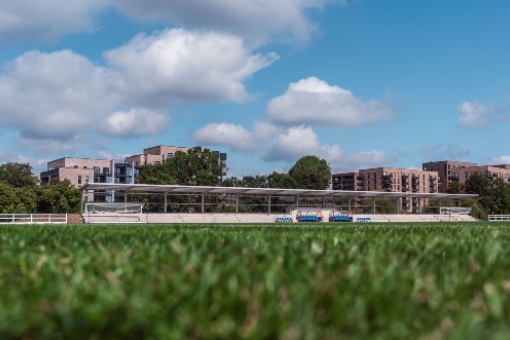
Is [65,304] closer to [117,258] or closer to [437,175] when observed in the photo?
[117,258]

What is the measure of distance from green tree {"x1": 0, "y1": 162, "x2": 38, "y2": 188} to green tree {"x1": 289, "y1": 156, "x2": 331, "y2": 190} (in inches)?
1912

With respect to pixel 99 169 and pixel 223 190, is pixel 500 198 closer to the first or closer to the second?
pixel 223 190

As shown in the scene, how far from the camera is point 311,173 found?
106 meters

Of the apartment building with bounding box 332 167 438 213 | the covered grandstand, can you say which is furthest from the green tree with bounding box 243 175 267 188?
the apartment building with bounding box 332 167 438 213

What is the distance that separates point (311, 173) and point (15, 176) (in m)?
55.2

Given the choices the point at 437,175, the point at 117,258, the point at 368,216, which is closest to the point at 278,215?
the point at 368,216

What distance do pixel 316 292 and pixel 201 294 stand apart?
0.58m

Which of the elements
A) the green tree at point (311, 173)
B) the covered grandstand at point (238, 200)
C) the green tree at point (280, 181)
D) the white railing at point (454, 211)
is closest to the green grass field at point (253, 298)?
the covered grandstand at point (238, 200)

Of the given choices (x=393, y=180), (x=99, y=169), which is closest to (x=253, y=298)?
(x=99, y=169)

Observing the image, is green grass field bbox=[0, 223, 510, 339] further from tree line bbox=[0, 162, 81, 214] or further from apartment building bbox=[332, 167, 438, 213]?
apartment building bbox=[332, 167, 438, 213]

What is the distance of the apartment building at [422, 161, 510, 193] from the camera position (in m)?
172

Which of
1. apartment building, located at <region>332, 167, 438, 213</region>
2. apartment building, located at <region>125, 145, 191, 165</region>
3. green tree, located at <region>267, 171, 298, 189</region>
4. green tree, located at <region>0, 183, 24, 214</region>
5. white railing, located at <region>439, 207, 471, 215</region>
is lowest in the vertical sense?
white railing, located at <region>439, 207, 471, 215</region>

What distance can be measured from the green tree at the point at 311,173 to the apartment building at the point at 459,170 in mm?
76447

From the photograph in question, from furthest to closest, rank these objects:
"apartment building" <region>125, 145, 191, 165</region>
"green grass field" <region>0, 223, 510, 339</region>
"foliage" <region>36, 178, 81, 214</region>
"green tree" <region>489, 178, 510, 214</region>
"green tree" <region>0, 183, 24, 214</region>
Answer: "apartment building" <region>125, 145, 191, 165</region> < "green tree" <region>489, 178, 510, 214</region> < "foliage" <region>36, 178, 81, 214</region> < "green tree" <region>0, 183, 24, 214</region> < "green grass field" <region>0, 223, 510, 339</region>
